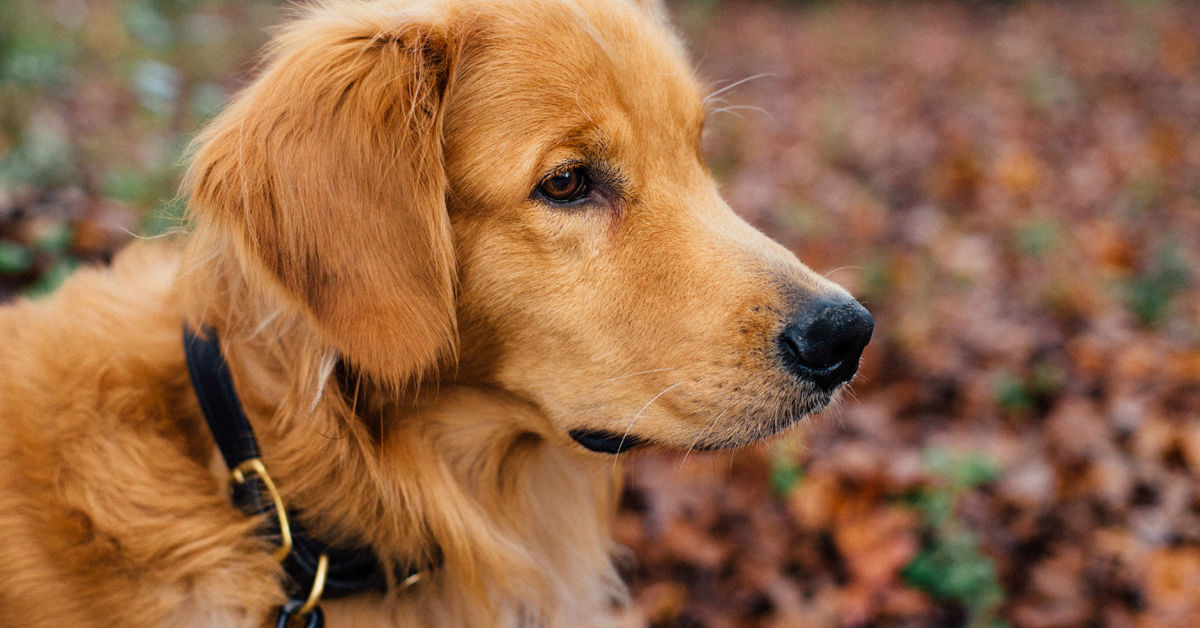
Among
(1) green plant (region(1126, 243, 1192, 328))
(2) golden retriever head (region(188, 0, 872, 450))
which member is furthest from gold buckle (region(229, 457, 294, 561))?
(1) green plant (region(1126, 243, 1192, 328))

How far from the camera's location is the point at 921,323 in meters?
5.02

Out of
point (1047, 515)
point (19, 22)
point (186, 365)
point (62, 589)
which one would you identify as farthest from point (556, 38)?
point (19, 22)

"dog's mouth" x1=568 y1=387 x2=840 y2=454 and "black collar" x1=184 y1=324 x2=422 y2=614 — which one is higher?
"dog's mouth" x1=568 y1=387 x2=840 y2=454

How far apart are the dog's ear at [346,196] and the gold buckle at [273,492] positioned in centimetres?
38

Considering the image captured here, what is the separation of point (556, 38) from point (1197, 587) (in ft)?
10.0

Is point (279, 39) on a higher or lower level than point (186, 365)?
higher

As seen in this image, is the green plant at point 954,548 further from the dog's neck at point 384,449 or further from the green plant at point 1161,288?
the green plant at point 1161,288

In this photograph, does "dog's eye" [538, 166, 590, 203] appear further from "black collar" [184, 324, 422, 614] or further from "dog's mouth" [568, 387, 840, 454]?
"black collar" [184, 324, 422, 614]

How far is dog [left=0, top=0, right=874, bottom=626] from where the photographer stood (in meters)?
1.97

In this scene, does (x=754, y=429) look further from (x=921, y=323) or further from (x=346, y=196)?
(x=921, y=323)

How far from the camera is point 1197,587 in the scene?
3.12 meters

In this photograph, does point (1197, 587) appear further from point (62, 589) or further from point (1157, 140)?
point (1157, 140)

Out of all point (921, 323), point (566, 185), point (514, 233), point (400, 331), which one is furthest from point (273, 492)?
point (921, 323)

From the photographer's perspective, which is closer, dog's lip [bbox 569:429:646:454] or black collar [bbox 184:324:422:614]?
black collar [bbox 184:324:422:614]
